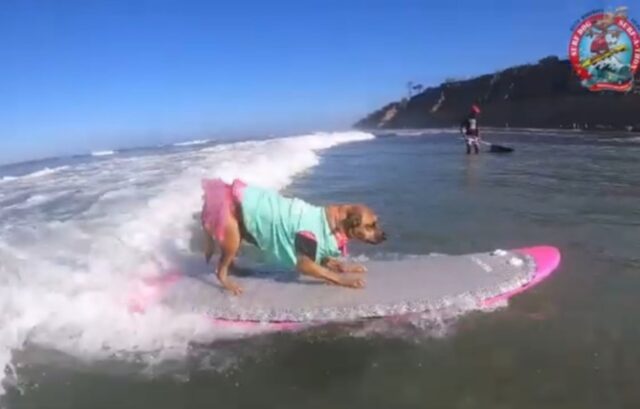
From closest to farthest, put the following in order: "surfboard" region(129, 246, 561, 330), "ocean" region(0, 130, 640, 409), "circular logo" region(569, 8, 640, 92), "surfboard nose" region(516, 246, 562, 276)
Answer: "ocean" region(0, 130, 640, 409) < "surfboard" region(129, 246, 561, 330) < "surfboard nose" region(516, 246, 562, 276) < "circular logo" region(569, 8, 640, 92)

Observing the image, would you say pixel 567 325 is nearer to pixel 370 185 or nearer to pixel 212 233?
pixel 212 233

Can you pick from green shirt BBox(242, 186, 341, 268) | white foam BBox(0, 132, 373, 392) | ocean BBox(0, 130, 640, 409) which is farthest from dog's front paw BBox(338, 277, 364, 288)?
white foam BBox(0, 132, 373, 392)

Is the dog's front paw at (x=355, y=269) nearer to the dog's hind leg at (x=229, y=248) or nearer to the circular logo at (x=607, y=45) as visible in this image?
the dog's hind leg at (x=229, y=248)

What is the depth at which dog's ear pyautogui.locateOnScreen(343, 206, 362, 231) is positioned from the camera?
6.38 m

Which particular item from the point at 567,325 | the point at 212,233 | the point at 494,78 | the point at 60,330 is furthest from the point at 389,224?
the point at 494,78

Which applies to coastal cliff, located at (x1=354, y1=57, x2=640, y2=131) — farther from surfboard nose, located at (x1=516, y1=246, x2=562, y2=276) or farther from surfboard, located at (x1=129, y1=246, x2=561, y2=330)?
surfboard, located at (x1=129, y1=246, x2=561, y2=330)

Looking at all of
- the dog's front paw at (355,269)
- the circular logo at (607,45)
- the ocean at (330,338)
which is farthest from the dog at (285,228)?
the circular logo at (607,45)

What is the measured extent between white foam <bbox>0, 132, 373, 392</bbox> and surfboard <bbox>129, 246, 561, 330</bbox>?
0.29m

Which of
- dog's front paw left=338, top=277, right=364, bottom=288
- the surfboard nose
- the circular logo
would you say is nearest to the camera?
dog's front paw left=338, top=277, right=364, bottom=288

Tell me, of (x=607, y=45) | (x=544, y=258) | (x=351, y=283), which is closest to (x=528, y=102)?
(x=607, y=45)

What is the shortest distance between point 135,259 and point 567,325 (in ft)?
18.2

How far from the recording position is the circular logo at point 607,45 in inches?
A: 1309

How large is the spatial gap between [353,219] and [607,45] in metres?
36.7

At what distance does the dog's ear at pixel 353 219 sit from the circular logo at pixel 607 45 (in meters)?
30.1
